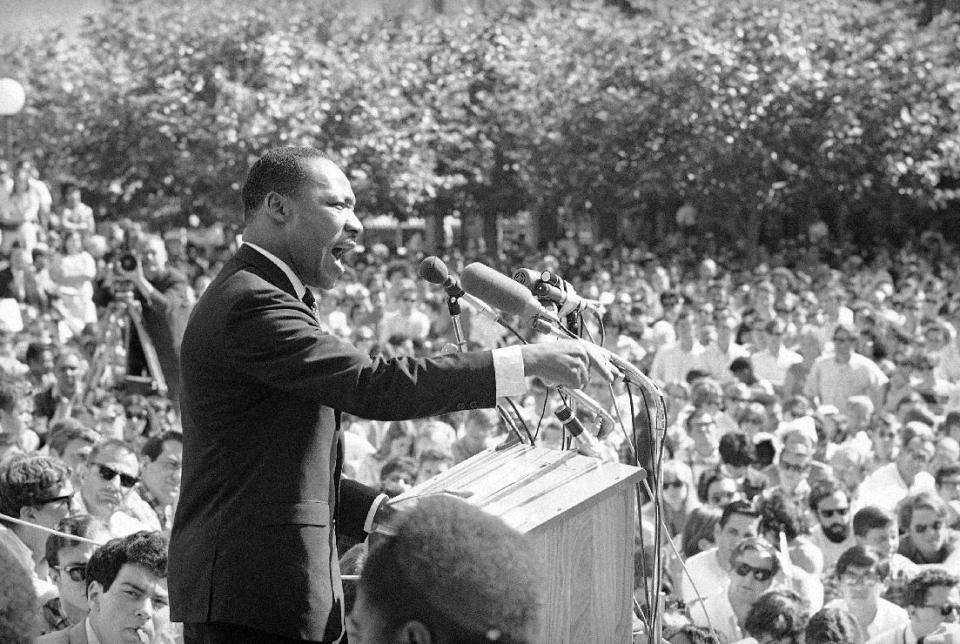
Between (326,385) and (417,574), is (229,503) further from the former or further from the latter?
(417,574)

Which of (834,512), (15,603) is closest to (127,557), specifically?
(15,603)

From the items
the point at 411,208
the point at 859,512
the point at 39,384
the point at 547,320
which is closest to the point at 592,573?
the point at 547,320

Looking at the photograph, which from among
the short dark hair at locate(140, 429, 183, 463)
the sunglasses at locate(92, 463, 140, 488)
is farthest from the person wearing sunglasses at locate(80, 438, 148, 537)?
the short dark hair at locate(140, 429, 183, 463)

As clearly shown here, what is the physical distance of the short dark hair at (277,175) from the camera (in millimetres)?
3461

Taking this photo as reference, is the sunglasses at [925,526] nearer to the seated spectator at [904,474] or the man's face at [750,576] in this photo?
the seated spectator at [904,474]

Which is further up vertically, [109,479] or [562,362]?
[562,362]

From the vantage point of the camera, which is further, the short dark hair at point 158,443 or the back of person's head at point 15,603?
the short dark hair at point 158,443

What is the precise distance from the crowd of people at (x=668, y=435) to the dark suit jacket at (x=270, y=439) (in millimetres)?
631

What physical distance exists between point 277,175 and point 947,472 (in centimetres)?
617

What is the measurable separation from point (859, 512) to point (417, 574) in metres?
5.78

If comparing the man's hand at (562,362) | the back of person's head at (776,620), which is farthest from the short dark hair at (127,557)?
the back of person's head at (776,620)

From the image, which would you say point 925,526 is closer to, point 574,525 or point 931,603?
point 931,603

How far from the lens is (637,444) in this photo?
3.98 m

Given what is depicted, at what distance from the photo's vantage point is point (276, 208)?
137 inches
